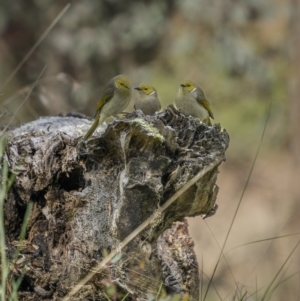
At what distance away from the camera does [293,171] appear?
932cm

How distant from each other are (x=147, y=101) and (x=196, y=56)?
27.7 ft

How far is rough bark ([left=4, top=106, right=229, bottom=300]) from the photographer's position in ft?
10.7

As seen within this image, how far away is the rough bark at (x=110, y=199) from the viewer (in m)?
3.26

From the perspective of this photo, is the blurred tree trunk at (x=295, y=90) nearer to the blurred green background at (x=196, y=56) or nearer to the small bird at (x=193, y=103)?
the blurred green background at (x=196, y=56)

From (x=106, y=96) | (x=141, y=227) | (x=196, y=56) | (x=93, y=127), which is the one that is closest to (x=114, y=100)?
(x=106, y=96)

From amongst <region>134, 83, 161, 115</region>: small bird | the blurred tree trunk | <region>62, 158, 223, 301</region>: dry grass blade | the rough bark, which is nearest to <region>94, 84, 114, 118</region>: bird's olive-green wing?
<region>134, 83, 161, 115</region>: small bird

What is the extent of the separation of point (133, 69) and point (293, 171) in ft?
12.6

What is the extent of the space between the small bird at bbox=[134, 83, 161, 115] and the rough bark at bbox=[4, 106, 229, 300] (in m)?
0.55

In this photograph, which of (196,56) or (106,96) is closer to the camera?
(106,96)

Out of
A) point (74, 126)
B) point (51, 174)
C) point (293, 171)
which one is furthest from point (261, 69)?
point (51, 174)

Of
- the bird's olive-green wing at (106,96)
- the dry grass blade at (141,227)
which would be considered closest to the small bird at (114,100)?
the bird's olive-green wing at (106,96)

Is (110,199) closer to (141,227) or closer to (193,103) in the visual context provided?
(141,227)

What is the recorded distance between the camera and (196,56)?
12.5 m

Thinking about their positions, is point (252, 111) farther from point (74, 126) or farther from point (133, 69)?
point (74, 126)
